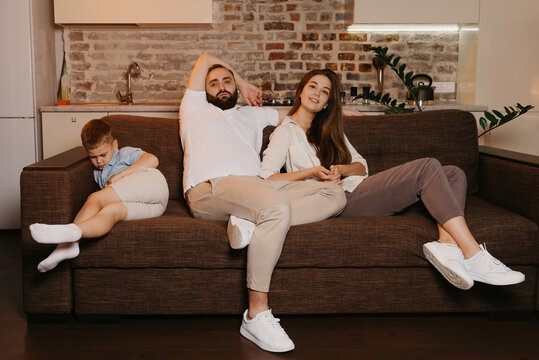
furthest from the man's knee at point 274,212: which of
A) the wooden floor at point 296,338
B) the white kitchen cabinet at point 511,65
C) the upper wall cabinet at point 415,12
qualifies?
the white kitchen cabinet at point 511,65

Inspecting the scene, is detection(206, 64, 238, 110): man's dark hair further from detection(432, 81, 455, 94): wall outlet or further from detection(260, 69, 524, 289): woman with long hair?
detection(432, 81, 455, 94): wall outlet

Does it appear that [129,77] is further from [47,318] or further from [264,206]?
[264,206]

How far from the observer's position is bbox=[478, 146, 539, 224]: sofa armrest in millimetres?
2393

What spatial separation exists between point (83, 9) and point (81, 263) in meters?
2.67

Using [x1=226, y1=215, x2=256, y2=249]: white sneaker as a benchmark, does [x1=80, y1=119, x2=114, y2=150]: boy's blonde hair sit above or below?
above

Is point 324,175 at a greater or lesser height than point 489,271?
greater

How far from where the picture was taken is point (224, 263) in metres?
2.22

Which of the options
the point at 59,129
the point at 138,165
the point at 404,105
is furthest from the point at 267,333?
the point at 59,129

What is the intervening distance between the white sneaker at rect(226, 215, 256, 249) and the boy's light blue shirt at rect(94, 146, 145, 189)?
0.74 m

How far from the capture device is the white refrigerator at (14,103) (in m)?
3.87

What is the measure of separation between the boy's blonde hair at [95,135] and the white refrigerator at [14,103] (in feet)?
5.25

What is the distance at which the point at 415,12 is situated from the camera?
4.27 metres

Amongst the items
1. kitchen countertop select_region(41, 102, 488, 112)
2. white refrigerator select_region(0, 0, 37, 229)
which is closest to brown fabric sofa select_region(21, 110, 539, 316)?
Result: kitchen countertop select_region(41, 102, 488, 112)

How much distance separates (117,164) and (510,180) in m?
1.88
